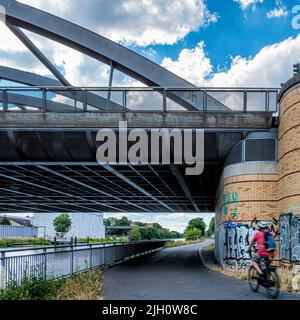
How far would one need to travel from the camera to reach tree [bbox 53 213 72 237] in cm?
12119

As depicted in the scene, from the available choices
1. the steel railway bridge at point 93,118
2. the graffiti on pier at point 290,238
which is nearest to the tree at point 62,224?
the steel railway bridge at point 93,118

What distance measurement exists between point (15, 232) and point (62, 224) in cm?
2760

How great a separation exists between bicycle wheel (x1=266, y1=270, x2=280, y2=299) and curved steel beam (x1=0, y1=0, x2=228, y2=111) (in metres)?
15.1

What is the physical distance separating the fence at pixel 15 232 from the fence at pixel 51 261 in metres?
66.7

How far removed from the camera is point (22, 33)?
26.3 meters

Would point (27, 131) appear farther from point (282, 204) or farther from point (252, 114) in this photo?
point (282, 204)

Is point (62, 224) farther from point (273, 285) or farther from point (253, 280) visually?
point (273, 285)

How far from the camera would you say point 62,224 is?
121 m

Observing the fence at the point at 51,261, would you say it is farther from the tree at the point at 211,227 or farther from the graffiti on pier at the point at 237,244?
the tree at the point at 211,227

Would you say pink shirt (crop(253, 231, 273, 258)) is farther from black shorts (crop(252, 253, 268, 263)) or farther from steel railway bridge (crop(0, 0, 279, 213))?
steel railway bridge (crop(0, 0, 279, 213))

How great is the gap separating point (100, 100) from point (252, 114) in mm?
9148

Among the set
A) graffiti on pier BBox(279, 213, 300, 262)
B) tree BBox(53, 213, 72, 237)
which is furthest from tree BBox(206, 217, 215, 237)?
graffiti on pier BBox(279, 213, 300, 262)

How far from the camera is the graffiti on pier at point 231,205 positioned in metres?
18.8

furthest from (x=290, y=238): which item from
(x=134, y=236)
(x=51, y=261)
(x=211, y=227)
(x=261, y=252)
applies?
(x=211, y=227)
